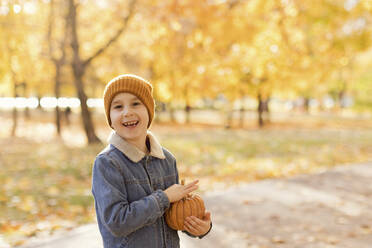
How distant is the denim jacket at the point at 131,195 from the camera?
191 cm

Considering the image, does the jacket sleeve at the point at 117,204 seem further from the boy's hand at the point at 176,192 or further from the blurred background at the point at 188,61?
the blurred background at the point at 188,61

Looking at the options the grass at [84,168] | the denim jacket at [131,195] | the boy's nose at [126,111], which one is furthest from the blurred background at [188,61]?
the boy's nose at [126,111]

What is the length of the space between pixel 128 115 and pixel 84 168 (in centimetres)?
788

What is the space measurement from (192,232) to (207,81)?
789 inches

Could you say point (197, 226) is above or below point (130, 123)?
below

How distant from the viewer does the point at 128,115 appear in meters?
2.01

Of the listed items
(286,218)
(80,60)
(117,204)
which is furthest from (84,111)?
(117,204)

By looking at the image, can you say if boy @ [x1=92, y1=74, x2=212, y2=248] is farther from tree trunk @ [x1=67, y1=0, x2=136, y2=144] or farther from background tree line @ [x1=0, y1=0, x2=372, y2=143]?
tree trunk @ [x1=67, y1=0, x2=136, y2=144]

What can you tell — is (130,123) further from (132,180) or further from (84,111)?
(84,111)

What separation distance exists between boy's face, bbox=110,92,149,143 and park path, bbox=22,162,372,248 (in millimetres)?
2743

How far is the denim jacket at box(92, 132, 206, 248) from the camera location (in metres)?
1.91

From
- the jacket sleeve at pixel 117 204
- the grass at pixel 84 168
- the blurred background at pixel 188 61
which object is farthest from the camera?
the blurred background at pixel 188 61

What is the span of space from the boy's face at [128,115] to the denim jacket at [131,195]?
0.06m

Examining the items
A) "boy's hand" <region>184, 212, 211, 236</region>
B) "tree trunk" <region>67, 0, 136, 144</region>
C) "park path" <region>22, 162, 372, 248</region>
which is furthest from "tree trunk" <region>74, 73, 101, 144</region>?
"boy's hand" <region>184, 212, 211, 236</region>
